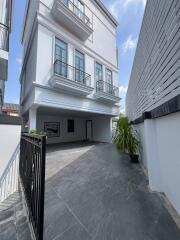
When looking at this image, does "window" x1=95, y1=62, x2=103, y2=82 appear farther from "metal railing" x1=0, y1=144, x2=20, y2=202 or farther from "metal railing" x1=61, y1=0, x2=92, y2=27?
"metal railing" x1=0, y1=144, x2=20, y2=202

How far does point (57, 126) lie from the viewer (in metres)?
10.8

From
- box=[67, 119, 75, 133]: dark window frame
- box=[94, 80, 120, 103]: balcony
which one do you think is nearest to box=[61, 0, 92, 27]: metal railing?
box=[94, 80, 120, 103]: balcony

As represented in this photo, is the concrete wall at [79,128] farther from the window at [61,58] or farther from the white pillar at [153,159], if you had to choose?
the white pillar at [153,159]

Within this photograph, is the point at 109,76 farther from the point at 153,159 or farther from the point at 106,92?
the point at 153,159

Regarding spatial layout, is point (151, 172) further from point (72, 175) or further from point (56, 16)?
point (56, 16)

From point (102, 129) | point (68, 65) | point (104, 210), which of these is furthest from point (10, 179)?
point (102, 129)

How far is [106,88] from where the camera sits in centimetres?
903

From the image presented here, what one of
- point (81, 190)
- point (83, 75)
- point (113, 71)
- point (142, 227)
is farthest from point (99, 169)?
point (113, 71)

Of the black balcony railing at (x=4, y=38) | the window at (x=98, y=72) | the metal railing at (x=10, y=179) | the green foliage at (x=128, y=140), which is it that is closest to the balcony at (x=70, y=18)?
the window at (x=98, y=72)

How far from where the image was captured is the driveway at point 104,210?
1695mm

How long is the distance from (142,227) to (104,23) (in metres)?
12.2

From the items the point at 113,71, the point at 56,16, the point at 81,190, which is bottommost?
the point at 81,190

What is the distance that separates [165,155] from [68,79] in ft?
17.0

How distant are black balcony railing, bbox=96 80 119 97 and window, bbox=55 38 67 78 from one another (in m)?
2.68
